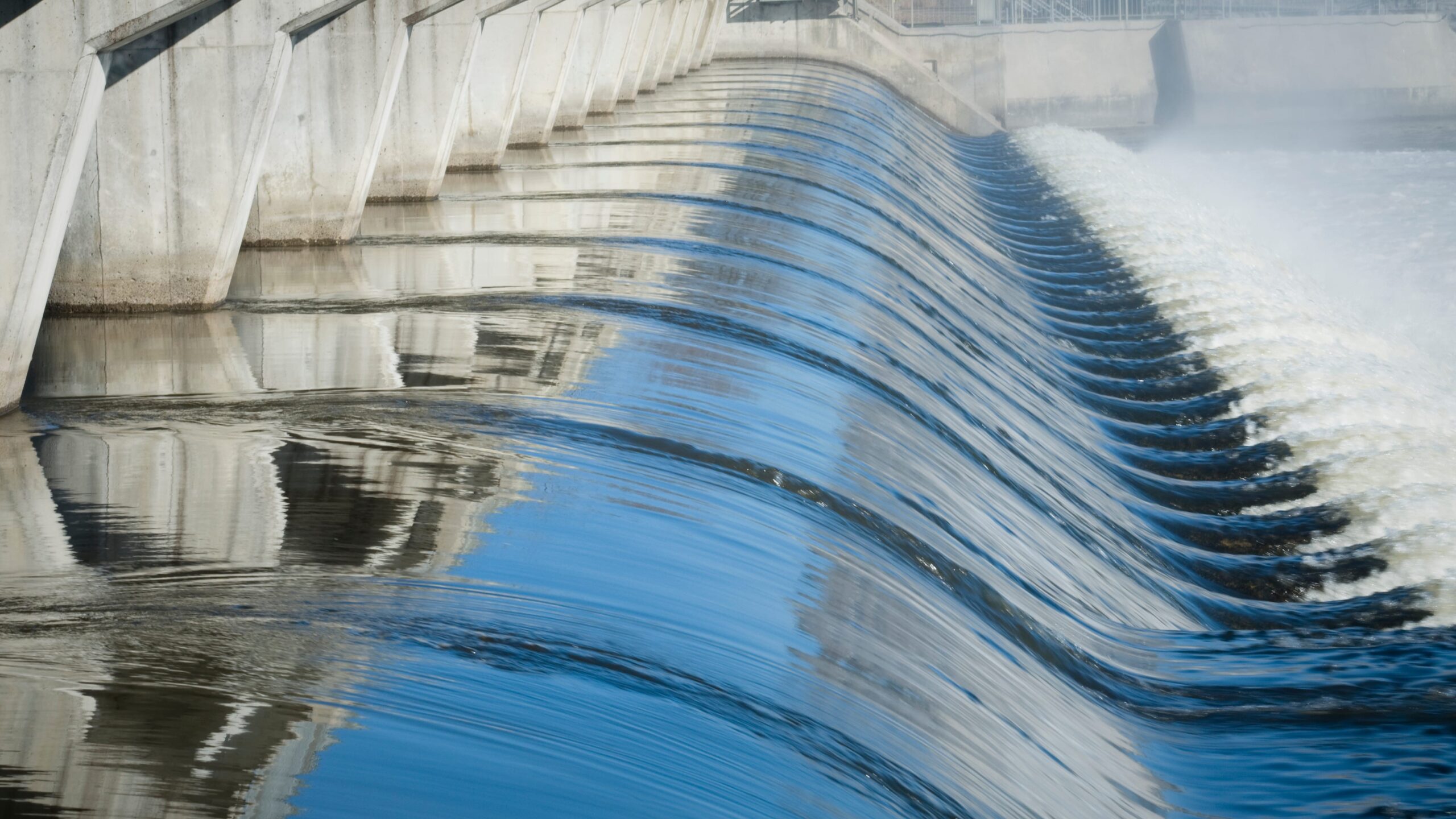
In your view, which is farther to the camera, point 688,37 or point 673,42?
point 688,37

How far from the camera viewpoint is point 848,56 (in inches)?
1480

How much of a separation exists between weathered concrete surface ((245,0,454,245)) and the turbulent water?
0.45 meters

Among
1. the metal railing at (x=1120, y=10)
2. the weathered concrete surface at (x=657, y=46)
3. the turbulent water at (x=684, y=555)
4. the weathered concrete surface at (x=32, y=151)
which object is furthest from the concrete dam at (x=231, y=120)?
the metal railing at (x=1120, y=10)

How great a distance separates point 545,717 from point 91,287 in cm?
513

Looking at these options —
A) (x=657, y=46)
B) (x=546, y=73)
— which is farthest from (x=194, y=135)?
(x=657, y=46)

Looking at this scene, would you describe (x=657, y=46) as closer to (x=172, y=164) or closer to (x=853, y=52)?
(x=853, y=52)

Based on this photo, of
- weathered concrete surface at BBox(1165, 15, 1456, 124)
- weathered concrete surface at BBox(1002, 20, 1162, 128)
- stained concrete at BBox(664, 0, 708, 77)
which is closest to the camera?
stained concrete at BBox(664, 0, 708, 77)

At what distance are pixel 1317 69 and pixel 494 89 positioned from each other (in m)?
37.4

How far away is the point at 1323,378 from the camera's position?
9.81 metres

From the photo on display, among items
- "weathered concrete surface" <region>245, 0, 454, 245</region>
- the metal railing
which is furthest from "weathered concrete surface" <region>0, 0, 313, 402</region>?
the metal railing

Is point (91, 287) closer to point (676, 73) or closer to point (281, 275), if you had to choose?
point (281, 275)

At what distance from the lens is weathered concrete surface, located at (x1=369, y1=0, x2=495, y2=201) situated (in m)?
11.8

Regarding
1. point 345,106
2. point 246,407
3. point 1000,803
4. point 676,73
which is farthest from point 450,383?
point 676,73

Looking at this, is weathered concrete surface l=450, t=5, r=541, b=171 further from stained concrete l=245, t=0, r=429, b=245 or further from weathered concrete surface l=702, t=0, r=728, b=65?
weathered concrete surface l=702, t=0, r=728, b=65
